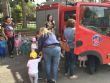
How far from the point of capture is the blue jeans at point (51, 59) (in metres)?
9.03

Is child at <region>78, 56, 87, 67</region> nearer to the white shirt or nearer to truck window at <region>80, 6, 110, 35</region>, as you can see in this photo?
truck window at <region>80, 6, 110, 35</region>

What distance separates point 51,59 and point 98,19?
1920 mm

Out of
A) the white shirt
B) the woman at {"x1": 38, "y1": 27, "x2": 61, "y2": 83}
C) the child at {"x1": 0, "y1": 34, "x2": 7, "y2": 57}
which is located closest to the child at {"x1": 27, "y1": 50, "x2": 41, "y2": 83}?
the white shirt

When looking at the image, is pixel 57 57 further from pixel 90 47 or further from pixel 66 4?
pixel 66 4

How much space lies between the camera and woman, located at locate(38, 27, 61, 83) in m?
8.98

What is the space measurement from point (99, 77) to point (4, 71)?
304 cm

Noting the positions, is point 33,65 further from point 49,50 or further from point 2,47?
point 2,47

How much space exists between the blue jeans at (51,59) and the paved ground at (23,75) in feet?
1.47

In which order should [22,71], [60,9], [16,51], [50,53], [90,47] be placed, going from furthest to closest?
1. [16,51]
2. [60,9]
3. [22,71]
4. [90,47]
5. [50,53]

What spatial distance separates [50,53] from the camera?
29.7 feet

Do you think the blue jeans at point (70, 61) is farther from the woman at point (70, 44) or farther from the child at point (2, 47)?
the child at point (2, 47)

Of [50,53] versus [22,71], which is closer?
[50,53]

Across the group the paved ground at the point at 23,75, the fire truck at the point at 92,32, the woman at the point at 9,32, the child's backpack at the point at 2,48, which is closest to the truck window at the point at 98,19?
the fire truck at the point at 92,32

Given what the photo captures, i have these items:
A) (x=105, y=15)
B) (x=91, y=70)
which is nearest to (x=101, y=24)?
(x=105, y=15)
